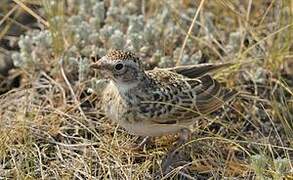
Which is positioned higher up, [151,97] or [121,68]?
[121,68]

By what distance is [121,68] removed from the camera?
12.9ft

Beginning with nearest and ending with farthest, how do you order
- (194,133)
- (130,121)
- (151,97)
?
(130,121) < (151,97) < (194,133)

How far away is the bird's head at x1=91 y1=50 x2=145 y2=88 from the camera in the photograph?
3.91 meters

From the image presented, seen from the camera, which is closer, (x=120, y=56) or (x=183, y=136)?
(x=120, y=56)

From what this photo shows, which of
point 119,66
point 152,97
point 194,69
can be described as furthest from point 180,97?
point 119,66


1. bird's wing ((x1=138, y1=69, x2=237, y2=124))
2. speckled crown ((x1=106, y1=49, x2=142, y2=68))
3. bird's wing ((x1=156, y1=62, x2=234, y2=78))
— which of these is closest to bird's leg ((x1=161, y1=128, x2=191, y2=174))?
bird's wing ((x1=138, y1=69, x2=237, y2=124))

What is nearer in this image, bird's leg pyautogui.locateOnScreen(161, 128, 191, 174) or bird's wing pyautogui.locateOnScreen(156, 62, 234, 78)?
bird's leg pyautogui.locateOnScreen(161, 128, 191, 174)

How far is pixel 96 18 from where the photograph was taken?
5.05m

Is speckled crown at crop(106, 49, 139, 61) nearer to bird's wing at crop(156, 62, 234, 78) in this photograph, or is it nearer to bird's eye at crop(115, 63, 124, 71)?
bird's eye at crop(115, 63, 124, 71)

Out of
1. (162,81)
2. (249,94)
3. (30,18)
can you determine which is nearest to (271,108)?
(249,94)

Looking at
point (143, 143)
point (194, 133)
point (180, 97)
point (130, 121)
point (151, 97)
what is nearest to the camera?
point (130, 121)

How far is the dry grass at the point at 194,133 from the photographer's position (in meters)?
4.10

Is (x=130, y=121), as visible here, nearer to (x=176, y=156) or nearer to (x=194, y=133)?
(x=176, y=156)

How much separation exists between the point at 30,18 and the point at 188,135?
78.5 inches
